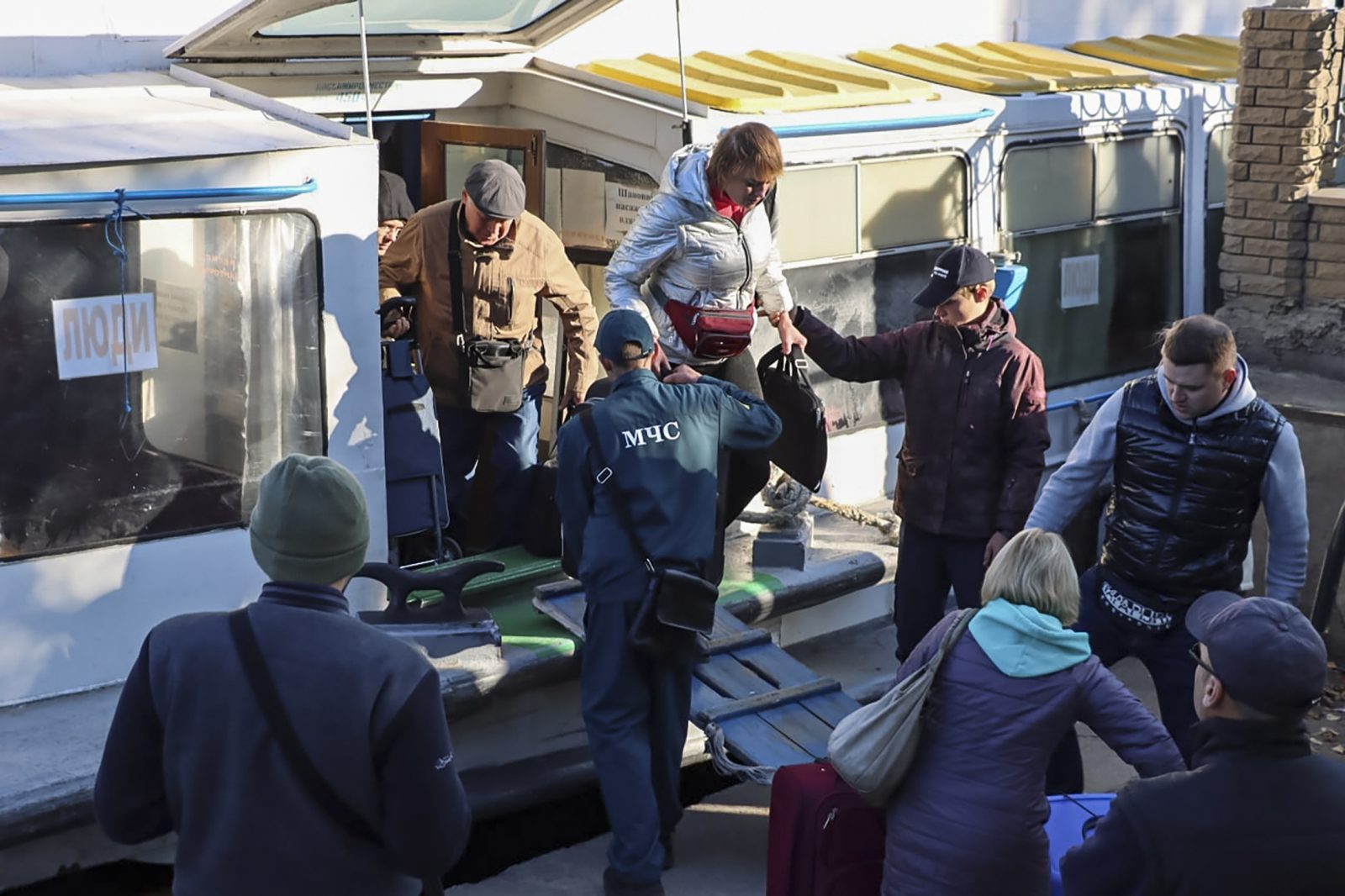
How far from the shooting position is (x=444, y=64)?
A: 6.29 metres

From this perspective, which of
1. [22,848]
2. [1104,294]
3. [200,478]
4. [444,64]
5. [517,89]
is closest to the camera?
[22,848]

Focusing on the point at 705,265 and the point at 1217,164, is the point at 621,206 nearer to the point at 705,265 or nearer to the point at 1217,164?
the point at 705,265

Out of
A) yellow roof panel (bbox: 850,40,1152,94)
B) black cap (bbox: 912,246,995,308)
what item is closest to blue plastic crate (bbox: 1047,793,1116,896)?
black cap (bbox: 912,246,995,308)

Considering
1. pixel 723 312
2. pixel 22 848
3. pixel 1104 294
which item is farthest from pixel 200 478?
pixel 1104 294

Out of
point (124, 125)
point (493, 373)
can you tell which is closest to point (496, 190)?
point (493, 373)

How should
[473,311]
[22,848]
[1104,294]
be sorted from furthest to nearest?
[1104,294] → [473,311] → [22,848]

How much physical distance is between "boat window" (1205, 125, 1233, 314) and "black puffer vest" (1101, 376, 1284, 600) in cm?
395

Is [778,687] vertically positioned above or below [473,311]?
below

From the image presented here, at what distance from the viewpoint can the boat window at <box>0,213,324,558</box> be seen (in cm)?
437

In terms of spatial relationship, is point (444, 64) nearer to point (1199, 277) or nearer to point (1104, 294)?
point (1104, 294)

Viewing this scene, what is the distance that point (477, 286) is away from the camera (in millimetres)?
5660

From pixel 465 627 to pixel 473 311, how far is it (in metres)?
1.30

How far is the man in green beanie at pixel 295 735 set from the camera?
240cm

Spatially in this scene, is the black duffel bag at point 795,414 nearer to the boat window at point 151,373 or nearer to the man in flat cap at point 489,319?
the man in flat cap at point 489,319
